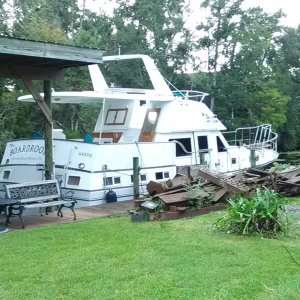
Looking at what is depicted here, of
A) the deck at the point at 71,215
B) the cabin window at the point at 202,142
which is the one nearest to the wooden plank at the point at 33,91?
the deck at the point at 71,215

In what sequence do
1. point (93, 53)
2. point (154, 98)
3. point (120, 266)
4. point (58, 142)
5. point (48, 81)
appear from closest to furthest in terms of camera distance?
point (120, 266), point (93, 53), point (48, 81), point (58, 142), point (154, 98)

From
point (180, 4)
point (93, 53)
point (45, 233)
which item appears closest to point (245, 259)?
point (45, 233)

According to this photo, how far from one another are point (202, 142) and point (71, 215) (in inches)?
301

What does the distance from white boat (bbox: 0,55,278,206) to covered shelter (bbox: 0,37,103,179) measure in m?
2.39

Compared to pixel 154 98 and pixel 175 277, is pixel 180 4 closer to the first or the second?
pixel 154 98

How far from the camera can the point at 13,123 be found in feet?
78.9

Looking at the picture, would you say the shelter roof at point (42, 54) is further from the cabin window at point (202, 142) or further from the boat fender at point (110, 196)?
the cabin window at point (202, 142)

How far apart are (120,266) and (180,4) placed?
41.0 meters

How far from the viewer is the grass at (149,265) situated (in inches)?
184

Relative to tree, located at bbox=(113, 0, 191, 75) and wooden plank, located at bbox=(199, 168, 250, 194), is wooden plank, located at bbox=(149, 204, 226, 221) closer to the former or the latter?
wooden plank, located at bbox=(199, 168, 250, 194)

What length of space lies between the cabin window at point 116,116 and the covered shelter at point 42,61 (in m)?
5.57

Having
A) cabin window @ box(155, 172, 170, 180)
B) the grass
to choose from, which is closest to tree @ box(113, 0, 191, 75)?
cabin window @ box(155, 172, 170, 180)

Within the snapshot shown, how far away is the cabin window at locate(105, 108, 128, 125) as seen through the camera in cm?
1721

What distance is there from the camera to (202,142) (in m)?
17.9
